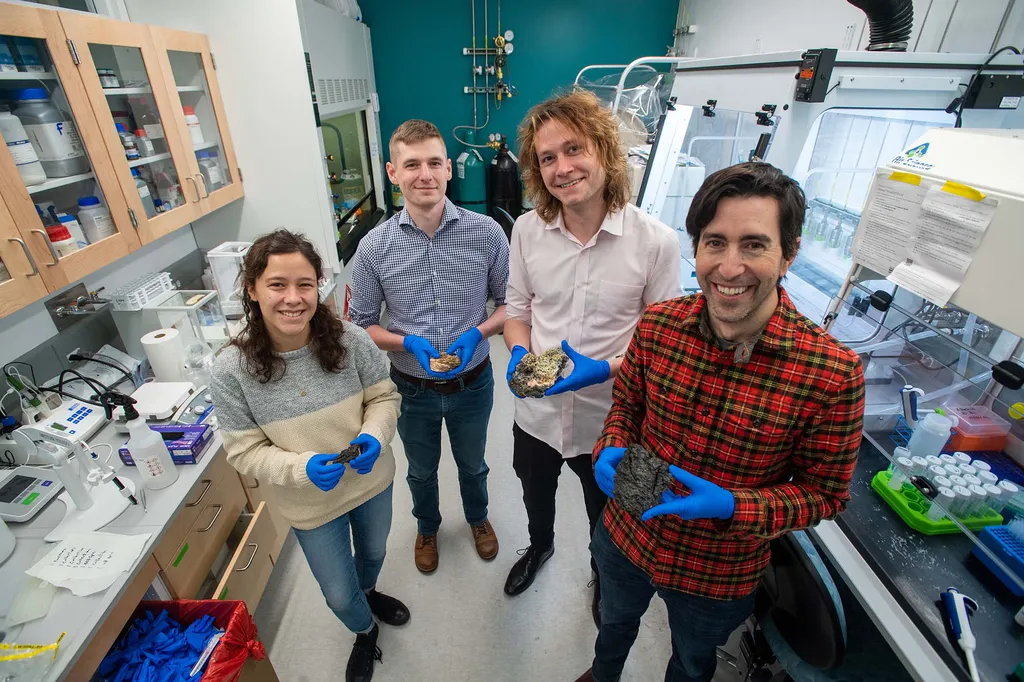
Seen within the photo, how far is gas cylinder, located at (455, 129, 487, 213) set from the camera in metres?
4.60

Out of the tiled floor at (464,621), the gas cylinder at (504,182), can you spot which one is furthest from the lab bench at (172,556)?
the gas cylinder at (504,182)

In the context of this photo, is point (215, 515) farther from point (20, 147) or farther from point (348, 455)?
point (20, 147)

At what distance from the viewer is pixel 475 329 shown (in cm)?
159

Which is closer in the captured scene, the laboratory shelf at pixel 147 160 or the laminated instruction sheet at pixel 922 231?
the laminated instruction sheet at pixel 922 231

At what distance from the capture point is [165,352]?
1830mm

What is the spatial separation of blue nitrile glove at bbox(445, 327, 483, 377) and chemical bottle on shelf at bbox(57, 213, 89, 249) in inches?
50.8

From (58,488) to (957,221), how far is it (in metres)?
2.42

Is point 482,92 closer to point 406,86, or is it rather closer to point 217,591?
point 406,86

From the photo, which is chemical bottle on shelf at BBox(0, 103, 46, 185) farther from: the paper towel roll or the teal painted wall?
the teal painted wall

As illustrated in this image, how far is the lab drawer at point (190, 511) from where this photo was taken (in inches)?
53.4

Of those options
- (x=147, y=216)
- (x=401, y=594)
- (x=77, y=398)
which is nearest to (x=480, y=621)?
(x=401, y=594)

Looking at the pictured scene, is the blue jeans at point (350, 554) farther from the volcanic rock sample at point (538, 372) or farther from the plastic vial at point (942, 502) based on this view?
the plastic vial at point (942, 502)

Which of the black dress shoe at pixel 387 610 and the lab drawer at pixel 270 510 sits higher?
the lab drawer at pixel 270 510

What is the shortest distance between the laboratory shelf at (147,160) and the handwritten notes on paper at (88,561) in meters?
1.35
